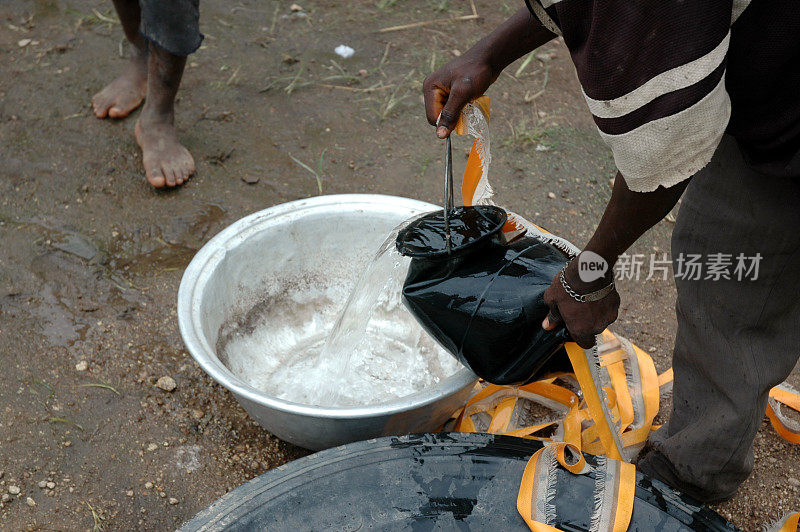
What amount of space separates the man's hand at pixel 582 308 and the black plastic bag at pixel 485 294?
10cm

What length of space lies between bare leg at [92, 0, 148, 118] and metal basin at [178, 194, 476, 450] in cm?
134

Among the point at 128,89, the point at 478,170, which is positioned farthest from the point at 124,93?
the point at 478,170

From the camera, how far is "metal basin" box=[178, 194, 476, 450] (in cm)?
154

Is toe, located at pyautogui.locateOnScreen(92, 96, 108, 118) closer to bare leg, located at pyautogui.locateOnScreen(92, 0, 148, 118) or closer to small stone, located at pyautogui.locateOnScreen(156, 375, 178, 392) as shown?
bare leg, located at pyautogui.locateOnScreen(92, 0, 148, 118)

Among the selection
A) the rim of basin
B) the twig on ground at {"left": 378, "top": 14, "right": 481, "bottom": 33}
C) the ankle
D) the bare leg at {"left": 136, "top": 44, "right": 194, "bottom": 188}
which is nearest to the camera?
the rim of basin

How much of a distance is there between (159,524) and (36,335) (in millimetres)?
806

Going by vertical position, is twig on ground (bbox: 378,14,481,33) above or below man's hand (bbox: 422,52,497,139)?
below

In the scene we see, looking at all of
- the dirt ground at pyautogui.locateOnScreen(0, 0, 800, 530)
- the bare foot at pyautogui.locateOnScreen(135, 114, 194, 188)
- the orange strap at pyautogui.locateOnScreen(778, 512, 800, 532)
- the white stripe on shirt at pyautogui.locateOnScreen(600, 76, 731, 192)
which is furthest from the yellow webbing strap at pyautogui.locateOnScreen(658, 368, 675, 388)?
the bare foot at pyautogui.locateOnScreen(135, 114, 194, 188)

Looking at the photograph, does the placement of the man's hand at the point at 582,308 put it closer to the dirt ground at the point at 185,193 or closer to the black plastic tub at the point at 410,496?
the black plastic tub at the point at 410,496

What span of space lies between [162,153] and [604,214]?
2056 mm

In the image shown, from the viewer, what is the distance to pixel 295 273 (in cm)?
214

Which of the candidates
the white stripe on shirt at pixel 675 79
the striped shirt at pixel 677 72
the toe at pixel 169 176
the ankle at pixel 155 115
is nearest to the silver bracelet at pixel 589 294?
the striped shirt at pixel 677 72

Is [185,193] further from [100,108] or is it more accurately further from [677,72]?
[677,72]

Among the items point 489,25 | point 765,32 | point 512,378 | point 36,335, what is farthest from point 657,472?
point 489,25
